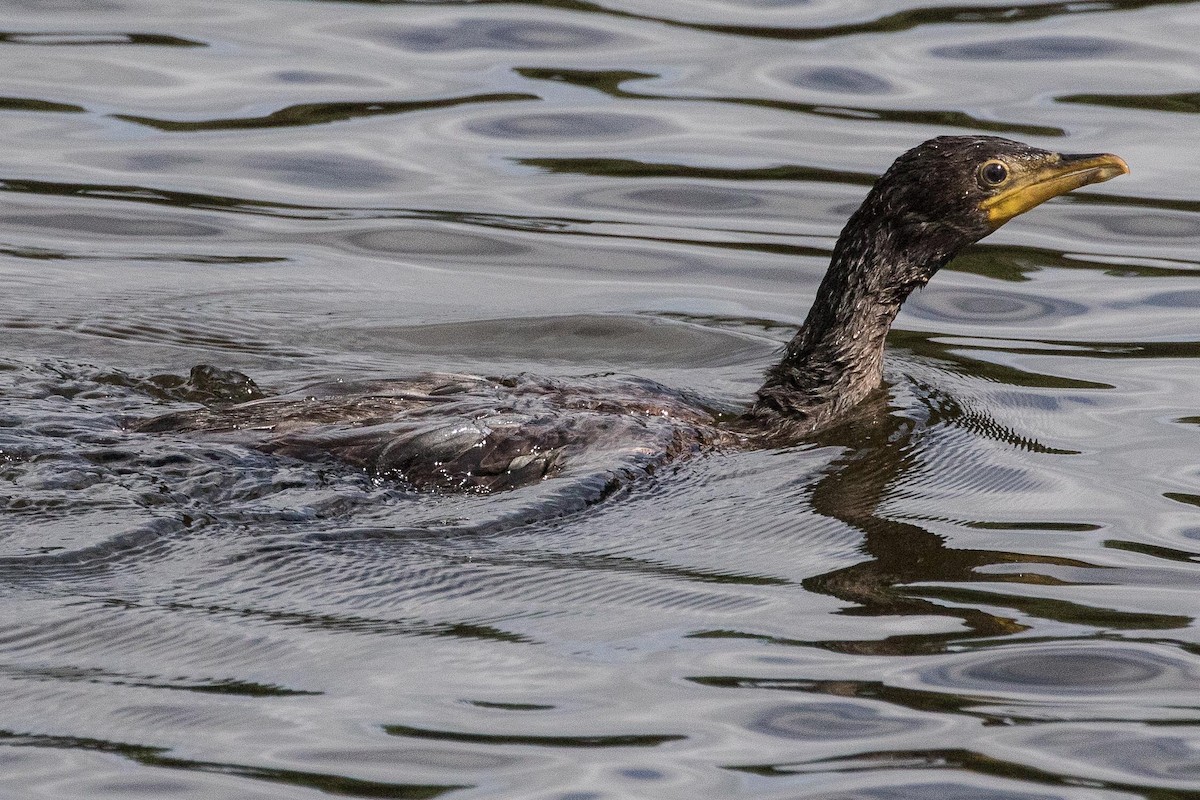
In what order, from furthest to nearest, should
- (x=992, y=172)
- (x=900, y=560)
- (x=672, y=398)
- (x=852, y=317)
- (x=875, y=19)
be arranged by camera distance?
(x=875, y=19) → (x=852, y=317) → (x=672, y=398) → (x=992, y=172) → (x=900, y=560)

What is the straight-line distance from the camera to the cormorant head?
813cm

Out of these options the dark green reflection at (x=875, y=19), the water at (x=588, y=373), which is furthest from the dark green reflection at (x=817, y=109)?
the dark green reflection at (x=875, y=19)

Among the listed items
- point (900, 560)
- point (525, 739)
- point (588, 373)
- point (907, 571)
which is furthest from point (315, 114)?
point (525, 739)

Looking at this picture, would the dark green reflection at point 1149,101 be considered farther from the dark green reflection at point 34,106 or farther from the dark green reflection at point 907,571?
the dark green reflection at point 34,106

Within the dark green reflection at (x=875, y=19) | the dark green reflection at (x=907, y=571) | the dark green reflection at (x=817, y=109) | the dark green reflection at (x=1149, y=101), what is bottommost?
the dark green reflection at (x=907, y=571)

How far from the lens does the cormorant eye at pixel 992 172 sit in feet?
26.7

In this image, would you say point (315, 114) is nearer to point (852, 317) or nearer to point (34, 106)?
point (34, 106)

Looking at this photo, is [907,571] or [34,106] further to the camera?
[34,106]

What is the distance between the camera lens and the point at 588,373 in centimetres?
913

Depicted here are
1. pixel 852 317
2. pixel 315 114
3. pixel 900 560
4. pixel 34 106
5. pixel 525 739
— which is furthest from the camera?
pixel 315 114

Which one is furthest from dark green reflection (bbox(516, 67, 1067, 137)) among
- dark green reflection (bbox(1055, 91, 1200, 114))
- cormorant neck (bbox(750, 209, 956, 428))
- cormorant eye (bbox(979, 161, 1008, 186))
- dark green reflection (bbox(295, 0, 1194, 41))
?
cormorant eye (bbox(979, 161, 1008, 186))

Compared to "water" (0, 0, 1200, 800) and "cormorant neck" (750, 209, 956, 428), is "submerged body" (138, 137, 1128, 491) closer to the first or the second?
"cormorant neck" (750, 209, 956, 428)

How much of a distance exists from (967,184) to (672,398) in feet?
5.24

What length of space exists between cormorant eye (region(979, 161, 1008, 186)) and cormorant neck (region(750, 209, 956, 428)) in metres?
0.34
